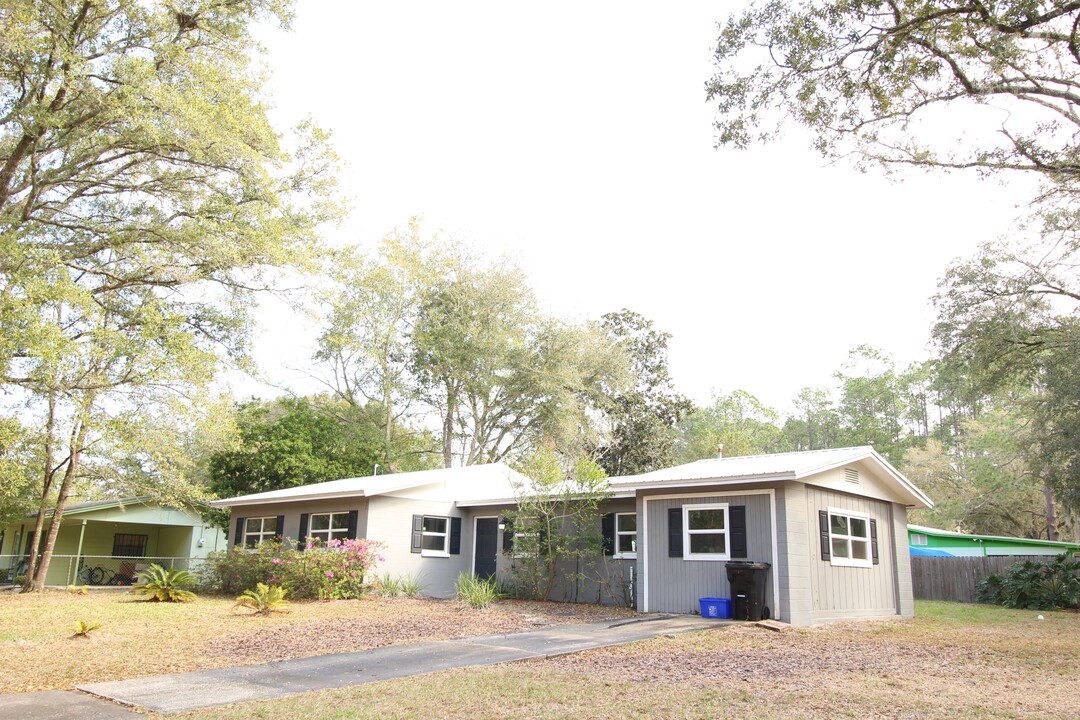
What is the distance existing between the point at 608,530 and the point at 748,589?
3.87m

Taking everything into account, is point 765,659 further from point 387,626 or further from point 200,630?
point 200,630

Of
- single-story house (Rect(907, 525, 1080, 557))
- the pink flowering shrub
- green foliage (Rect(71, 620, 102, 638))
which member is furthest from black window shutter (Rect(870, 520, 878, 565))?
green foliage (Rect(71, 620, 102, 638))

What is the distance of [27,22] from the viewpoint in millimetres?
10828

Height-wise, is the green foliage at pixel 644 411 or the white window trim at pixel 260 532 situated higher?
the green foliage at pixel 644 411

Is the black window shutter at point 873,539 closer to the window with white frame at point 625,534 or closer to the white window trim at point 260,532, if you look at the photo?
the window with white frame at point 625,534

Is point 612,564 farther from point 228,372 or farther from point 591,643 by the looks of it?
point 228,372

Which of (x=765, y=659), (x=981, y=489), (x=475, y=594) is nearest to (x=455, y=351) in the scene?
(x=475, y=594)

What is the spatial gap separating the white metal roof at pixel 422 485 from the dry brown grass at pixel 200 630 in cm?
271

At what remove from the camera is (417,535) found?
1861 centimetres

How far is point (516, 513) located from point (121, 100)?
10562mm

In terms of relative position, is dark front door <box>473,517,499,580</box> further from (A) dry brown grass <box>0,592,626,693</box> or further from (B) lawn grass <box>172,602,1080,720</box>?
(B) lawn grass <box>172,602,1080,720</box>

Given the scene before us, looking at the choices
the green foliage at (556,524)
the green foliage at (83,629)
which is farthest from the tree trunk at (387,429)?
the green foliage at (83,629)

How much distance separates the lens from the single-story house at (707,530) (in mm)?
13094

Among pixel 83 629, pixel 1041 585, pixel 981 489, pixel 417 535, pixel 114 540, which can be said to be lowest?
pixel 83 629
